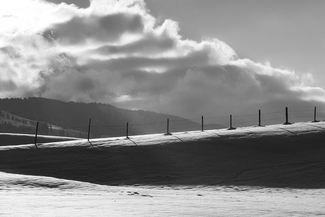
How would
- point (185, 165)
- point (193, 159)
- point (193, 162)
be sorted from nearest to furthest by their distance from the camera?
point (185, 165) → point (193, 162) → point (193, 159)

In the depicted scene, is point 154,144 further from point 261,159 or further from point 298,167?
point 298,167

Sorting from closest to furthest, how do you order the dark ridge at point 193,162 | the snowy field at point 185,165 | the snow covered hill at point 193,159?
the snowy field at point 185,165, the dark ridge at point 193,162, the snow covered hill at point 193,159

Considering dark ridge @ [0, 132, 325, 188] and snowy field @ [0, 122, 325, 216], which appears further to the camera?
dark ridge @ [0, 132, 325, 188]

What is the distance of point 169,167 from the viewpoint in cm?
3506

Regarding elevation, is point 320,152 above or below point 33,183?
above

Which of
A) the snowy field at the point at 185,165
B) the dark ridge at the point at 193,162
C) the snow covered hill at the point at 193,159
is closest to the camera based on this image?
the snowy field at the point at 185,165

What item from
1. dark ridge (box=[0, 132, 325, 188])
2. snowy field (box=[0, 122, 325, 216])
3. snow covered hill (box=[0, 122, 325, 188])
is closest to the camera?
snowy field (box=[0, 122, 325, 216])

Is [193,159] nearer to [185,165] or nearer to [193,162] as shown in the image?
[193,162]

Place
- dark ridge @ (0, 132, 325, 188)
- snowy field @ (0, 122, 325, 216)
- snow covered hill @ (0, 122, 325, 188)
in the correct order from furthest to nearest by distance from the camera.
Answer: snow covered hill @ (0, 122, 325, 188) < dark ridge @ (0, 132, 325, 188) < snowy field @ (0, 122, 325, 216)

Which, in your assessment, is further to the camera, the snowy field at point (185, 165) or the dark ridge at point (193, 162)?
the dark ridge at point (193, 162)

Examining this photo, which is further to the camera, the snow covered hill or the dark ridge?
the snow covered hill

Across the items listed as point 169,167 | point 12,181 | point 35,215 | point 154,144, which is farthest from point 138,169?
point 35,215

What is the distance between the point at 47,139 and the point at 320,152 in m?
55.1

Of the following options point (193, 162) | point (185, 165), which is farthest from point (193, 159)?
point (185, 165)
